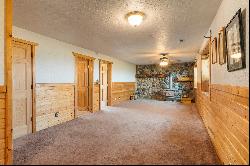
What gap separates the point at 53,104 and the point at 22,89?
1106 millimetres

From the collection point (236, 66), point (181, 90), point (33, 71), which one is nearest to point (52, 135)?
point (33, 71)

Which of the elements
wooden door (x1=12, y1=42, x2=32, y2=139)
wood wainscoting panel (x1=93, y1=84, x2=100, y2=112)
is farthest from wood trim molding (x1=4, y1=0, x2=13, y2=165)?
wood wainscoting panel (x1=93, y1=84, x2=100, y2=112)

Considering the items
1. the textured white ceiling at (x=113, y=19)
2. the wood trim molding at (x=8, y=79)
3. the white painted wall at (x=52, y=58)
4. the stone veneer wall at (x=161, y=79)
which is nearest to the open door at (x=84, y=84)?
the white painted wall at (x=52, y=58)

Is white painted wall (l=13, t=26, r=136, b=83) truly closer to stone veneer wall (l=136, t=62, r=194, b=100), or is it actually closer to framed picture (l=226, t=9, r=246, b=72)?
framed picture (l=226, t=9, r=246, b=72)

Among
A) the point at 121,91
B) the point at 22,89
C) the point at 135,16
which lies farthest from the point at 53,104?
the point at 121,91

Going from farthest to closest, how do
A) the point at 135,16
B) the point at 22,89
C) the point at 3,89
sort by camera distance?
the point at 22,89, the point at 135,16, the point at 3,89

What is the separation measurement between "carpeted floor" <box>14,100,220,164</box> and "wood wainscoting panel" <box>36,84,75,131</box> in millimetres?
346

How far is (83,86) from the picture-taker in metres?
7.47

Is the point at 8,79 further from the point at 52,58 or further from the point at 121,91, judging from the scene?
the point at 121,91

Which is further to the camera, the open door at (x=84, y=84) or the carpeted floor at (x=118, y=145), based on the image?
the open door at (x=84, y=84)

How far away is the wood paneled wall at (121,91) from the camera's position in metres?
9.77

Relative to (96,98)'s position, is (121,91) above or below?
above

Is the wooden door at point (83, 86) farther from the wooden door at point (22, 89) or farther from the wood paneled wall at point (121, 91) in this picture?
the wooden door at point (22, 89)

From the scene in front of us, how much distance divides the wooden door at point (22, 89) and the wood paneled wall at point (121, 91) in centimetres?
538
